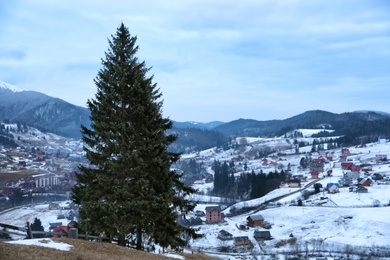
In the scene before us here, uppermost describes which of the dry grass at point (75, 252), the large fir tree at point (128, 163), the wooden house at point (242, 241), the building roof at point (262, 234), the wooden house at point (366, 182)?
the large fir tree at point (128, 163)

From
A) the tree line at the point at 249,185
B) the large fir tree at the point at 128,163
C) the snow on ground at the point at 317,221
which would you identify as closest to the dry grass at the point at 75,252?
the large fir tree at the point at 128,163

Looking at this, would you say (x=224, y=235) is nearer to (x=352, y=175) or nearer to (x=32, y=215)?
(x=32, y=215)

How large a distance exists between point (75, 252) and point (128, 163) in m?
5.35

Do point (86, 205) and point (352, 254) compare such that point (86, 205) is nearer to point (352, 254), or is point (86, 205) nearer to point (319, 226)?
point (352, 254)

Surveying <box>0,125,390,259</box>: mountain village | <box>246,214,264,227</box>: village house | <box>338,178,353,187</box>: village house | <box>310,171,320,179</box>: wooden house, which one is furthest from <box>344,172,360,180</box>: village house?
<box>246,214,264,227</box>: village house

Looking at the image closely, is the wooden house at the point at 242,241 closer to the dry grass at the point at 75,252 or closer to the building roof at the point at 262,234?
the building roof at the point at 262,234

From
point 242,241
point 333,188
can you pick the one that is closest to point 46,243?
point 242,241

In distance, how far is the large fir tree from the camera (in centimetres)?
1823

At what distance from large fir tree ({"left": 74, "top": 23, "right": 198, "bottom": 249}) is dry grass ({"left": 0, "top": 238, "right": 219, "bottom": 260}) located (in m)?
1.62

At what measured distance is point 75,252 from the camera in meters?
14.4

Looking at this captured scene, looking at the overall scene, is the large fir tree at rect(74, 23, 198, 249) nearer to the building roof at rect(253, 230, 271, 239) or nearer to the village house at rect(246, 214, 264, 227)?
the building roof at rect(253, 230, 271, 239)

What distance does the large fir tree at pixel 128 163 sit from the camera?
718 inches

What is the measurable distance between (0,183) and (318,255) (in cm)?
13163

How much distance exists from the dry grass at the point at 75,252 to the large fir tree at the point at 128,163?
1621 mm
